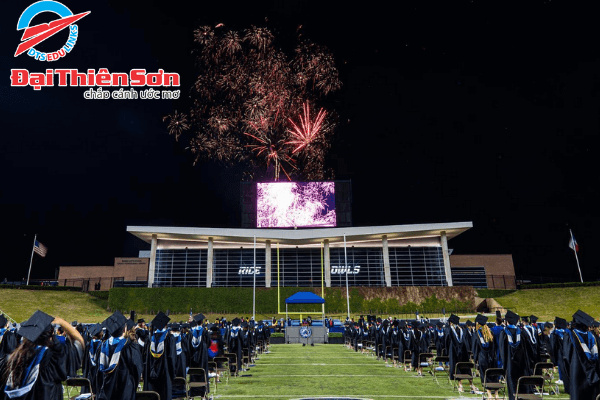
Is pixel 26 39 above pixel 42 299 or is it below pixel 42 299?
above

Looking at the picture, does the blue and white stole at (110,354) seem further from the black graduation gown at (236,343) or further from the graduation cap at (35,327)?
the black graduation gown at (236,343)

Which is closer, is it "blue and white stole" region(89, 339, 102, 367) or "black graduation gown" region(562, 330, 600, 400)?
"blue and white stole" region(89, 339, 102, 367)

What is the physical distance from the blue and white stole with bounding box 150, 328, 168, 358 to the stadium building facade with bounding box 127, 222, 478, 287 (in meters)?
37.7

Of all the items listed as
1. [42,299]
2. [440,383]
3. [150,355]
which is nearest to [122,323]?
[150,355]

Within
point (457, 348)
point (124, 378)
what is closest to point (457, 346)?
point (457, 348)

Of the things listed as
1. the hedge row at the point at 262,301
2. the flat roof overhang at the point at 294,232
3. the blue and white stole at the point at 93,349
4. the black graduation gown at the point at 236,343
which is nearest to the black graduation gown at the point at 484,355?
the black graduation gown at the point at 236,343

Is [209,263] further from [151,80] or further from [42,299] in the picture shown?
[151,80]

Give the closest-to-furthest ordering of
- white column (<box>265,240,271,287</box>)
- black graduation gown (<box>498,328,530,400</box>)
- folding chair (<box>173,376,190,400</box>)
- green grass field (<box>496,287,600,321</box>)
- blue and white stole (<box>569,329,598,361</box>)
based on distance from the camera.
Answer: blue and white stole (<box>569,329,598,361</box>) < folding chair (<box>173,376,190,400</box>) < black graduation gown (<box>498,328,530,400</box>) < green grass field (<box>496,287,600,321</box>) < white column (<box>265,240,271,287</box>)

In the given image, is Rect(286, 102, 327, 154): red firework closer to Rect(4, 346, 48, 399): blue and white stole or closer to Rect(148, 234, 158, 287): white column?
Rect(148, 234, 158, 287): white column

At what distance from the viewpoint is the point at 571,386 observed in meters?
8.84

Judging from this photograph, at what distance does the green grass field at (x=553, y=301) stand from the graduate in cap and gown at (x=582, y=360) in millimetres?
29483

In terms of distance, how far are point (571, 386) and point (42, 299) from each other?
40780mm

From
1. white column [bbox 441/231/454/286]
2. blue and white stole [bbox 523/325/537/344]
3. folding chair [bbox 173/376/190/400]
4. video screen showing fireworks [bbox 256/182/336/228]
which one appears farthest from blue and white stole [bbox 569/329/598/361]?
video screen showing fireworks [bbox 256/182/336/228]

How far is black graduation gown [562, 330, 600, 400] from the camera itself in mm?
8609
